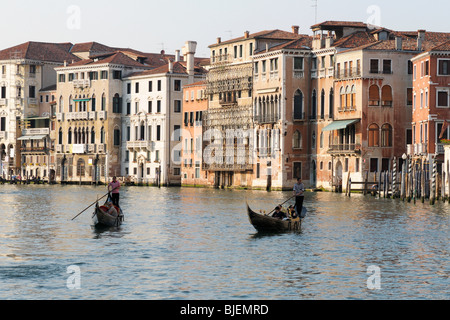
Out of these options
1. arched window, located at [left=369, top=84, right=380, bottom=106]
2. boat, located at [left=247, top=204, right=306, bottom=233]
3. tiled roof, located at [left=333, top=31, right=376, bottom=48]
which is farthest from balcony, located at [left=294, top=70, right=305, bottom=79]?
boat, located at [left=247, top=204, right=306, bottom=233]

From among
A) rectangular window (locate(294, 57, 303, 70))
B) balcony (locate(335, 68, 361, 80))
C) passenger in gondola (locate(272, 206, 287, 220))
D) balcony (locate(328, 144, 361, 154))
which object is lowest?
passenger in gondola (locate(272, 206, 287, 220))

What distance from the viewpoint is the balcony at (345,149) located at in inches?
3078

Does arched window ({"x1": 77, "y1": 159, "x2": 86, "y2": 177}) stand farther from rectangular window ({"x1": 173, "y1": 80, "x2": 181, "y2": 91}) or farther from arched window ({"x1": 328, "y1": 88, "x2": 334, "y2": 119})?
arched window ({"x1": 328, "y1": 88, "x2": 334, "y2": 119})

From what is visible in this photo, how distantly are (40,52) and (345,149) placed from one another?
50.2 metres

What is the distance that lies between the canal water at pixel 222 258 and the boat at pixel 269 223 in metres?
0.41

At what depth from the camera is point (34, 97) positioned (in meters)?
121

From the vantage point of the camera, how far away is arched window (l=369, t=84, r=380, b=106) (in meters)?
77.9

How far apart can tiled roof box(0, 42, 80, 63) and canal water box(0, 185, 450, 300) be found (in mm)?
73271

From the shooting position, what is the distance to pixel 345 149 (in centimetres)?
7962

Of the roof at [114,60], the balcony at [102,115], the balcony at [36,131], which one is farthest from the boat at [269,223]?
the balcony at [36,131]

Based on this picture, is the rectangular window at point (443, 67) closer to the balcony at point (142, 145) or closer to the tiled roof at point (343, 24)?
the tiled roof at point (343, 24)

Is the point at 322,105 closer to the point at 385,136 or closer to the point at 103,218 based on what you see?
the point at 385,136

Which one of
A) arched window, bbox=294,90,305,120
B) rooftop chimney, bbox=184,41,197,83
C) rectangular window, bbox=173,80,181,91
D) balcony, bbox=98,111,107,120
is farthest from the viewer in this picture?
balcony, bbox=98,111,107,120

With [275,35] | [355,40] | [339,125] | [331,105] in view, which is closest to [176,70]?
[275,35]
